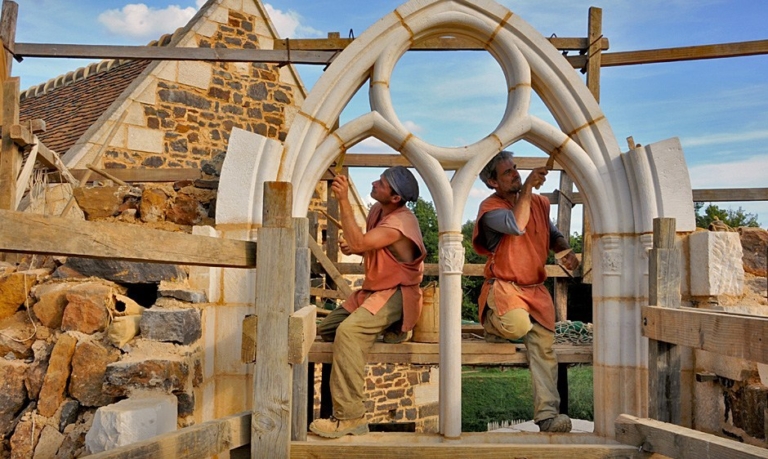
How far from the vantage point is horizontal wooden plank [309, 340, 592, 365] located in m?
4.00

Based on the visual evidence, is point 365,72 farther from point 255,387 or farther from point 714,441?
point 714,441

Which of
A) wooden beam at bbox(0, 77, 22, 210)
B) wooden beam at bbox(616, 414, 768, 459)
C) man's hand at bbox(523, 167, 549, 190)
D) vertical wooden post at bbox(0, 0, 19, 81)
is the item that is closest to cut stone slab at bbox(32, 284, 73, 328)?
wooden beam at bbox(0, 77, 22, 210)

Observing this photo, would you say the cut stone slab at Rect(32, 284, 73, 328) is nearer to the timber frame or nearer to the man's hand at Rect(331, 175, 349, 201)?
the timber frame

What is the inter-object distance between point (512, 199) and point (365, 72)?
1285mm

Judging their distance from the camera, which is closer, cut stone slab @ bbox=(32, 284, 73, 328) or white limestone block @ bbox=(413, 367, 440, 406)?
cut stone slab @ bbox=(32, 284, 73, 328)

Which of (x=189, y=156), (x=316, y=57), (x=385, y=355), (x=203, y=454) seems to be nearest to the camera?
(x=203, y=454)

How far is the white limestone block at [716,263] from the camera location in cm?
355

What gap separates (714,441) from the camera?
93.9 inches

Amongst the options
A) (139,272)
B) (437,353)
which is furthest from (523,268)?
(139,272)

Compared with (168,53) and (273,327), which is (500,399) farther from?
(273,327)

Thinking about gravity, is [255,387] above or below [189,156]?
below

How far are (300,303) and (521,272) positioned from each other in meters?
1.51

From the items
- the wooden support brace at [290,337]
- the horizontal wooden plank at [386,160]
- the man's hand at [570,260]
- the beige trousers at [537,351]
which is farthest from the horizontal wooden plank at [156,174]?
the wooden support brace at [290,337]

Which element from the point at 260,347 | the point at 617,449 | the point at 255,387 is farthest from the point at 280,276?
the point at 617,449
